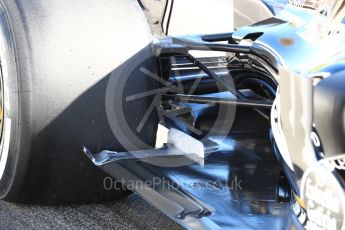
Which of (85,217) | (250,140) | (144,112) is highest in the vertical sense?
(144,112)

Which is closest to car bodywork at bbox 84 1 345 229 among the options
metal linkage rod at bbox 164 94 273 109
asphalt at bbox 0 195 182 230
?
metal linkage rod at bbox 164 94 273 109

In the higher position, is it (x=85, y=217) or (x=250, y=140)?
(x=250, y=140)

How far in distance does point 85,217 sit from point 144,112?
52 centimetres

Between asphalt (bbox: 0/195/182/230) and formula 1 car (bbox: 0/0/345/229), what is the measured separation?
0.07 m

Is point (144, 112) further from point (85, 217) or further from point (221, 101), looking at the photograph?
point (85, 217)

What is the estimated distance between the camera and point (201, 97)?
2836 millimetres

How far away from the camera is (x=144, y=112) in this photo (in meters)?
2.79

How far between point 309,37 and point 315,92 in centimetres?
48

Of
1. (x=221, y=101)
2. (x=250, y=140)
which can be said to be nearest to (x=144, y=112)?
(x=221, y=101)

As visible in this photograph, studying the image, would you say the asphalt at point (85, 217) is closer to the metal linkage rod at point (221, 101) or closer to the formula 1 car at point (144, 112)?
the formula 1 car at point (144, 112)

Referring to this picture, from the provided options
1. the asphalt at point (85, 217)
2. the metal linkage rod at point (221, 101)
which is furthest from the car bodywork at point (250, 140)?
the asphalt at point (85, 217)

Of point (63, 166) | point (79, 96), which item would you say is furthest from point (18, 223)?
point (79, 96)

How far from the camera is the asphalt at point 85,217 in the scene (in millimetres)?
2732

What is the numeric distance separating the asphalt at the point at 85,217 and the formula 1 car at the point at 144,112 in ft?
0.22
